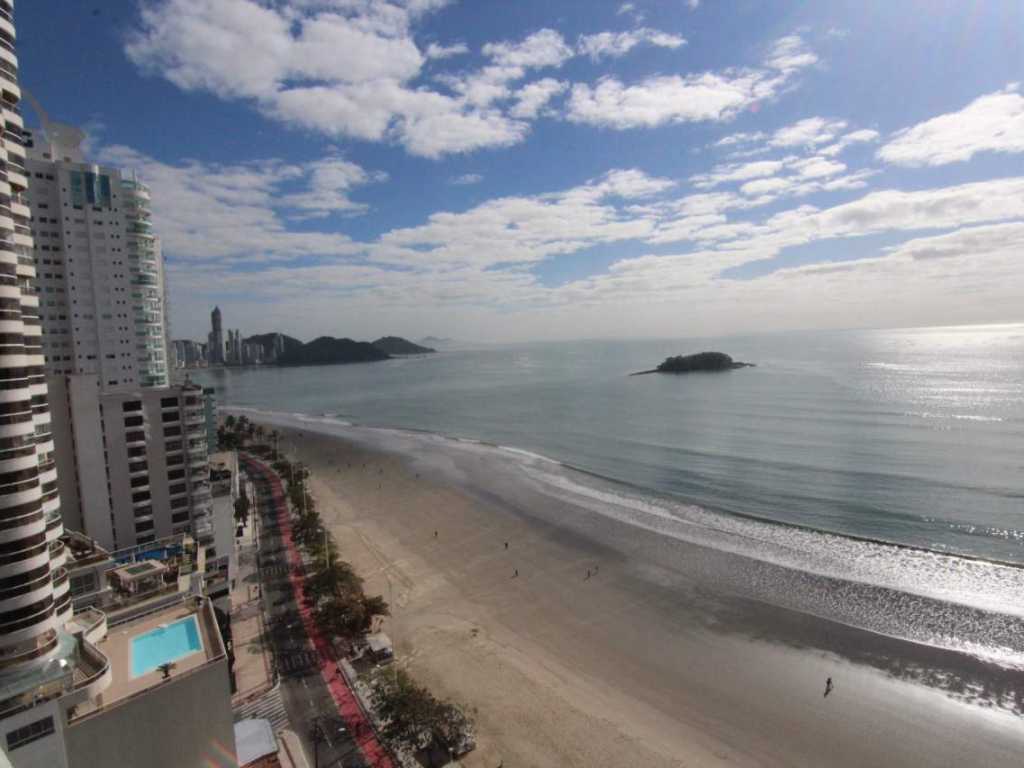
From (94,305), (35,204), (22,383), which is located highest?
(35,204)

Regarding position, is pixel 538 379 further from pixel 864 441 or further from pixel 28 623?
pixel 28 623

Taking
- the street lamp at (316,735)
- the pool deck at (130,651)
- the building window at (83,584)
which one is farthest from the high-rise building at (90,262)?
the street lamp at (316,735)

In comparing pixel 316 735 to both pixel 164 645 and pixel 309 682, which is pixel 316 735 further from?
pixel 164 645

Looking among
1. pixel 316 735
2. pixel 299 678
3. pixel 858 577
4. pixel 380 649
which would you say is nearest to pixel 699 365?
pixel 858 577

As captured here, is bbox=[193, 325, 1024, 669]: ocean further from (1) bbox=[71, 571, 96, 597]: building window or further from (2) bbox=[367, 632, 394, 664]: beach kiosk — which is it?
(1) bbox=[71, 571, 96, 597]: building window

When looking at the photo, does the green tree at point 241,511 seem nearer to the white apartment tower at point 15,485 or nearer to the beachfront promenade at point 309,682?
the beachfront promenade at point 309,682

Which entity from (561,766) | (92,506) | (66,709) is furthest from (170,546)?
(561,766)
